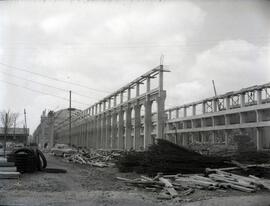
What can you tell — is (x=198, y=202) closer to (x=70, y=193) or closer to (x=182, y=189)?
(x=182, y=189)

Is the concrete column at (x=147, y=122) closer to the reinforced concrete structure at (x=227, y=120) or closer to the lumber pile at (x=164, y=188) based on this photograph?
the reinforced concrete structure at (x=227, y=120)

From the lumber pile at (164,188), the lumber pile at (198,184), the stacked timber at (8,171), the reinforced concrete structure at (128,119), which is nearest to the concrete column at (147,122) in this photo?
the reinforced concrete structure at (128,119)

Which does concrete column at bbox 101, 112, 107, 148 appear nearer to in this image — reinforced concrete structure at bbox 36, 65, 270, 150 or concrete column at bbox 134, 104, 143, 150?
reinforced concrete structure at bbox 36, 65, 270, 150

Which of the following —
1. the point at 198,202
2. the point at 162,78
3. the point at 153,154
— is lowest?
the point at 198,202

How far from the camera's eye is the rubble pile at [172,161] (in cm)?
1573

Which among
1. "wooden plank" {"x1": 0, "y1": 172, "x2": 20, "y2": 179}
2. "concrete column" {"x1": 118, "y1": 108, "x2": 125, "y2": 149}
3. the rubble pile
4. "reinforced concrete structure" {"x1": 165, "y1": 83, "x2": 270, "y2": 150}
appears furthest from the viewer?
"concrete column" {"x1": 118, "y1": 108, "x2": 125, "y2": 149}

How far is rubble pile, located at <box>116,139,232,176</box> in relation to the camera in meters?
15.7

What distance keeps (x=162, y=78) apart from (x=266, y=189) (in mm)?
19345

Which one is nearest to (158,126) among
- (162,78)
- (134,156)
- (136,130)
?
(162,78)

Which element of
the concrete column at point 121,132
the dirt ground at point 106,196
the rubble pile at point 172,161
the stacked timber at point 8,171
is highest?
the concrete column at point 121,132

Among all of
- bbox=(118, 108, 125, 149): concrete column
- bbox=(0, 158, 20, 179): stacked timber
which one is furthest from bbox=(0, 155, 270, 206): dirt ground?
bbox=(118, 108, 125, 149): concrete column

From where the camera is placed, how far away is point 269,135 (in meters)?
28.8

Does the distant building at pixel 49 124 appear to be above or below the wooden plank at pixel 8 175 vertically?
above

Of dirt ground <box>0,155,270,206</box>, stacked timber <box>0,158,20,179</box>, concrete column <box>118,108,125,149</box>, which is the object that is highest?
concrete column <box>118,108,125,149</box>
